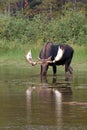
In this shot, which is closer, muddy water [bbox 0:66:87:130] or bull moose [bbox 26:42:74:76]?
muddy water [bbox 0:66:87:130]

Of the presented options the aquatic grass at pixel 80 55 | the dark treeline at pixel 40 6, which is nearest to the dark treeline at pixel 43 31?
the aquatic grass at pixel 80 55

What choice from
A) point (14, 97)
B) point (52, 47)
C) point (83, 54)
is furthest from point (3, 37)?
point (14, 97)

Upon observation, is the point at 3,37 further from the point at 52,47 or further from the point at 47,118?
the point at 47,118

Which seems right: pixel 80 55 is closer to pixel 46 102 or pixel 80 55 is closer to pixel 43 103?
pixel 46 102

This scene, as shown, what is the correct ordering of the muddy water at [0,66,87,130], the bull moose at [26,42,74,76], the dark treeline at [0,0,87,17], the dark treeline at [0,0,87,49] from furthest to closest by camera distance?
the dark treeline at [0,0,87,17], the dark treeline at [0,0,87,49], the bull moose at [26,42,74,76], the muddy water at [0,66,87,130]

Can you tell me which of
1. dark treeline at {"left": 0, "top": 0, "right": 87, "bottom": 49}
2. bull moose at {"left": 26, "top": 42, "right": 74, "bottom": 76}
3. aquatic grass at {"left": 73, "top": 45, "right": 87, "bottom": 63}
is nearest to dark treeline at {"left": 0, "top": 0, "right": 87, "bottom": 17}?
dark treeline at {"left": 0, "top": 0, "right": 87, "bottom": 49}

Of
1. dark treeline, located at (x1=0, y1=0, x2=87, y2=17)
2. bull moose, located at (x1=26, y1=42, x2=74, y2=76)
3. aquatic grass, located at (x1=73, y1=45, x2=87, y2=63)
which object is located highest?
bull moose, located at (x1=26, y1=42, x2=74, y2=76)

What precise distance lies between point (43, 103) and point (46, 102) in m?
0.21

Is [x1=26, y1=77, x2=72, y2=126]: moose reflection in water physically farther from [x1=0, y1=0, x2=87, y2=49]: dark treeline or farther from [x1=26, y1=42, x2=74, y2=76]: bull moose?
[x1=0, y1=0, x2=87, y2=49]: dark treeline

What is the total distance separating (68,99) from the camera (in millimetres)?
14320

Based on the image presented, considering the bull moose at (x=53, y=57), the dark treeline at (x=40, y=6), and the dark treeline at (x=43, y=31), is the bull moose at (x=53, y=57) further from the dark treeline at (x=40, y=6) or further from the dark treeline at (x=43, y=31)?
the dark treeline at (x=40, y=6)

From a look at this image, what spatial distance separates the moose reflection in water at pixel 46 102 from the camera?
11180mm

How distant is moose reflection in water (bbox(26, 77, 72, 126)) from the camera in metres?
11.2

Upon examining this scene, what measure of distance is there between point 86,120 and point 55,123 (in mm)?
628
